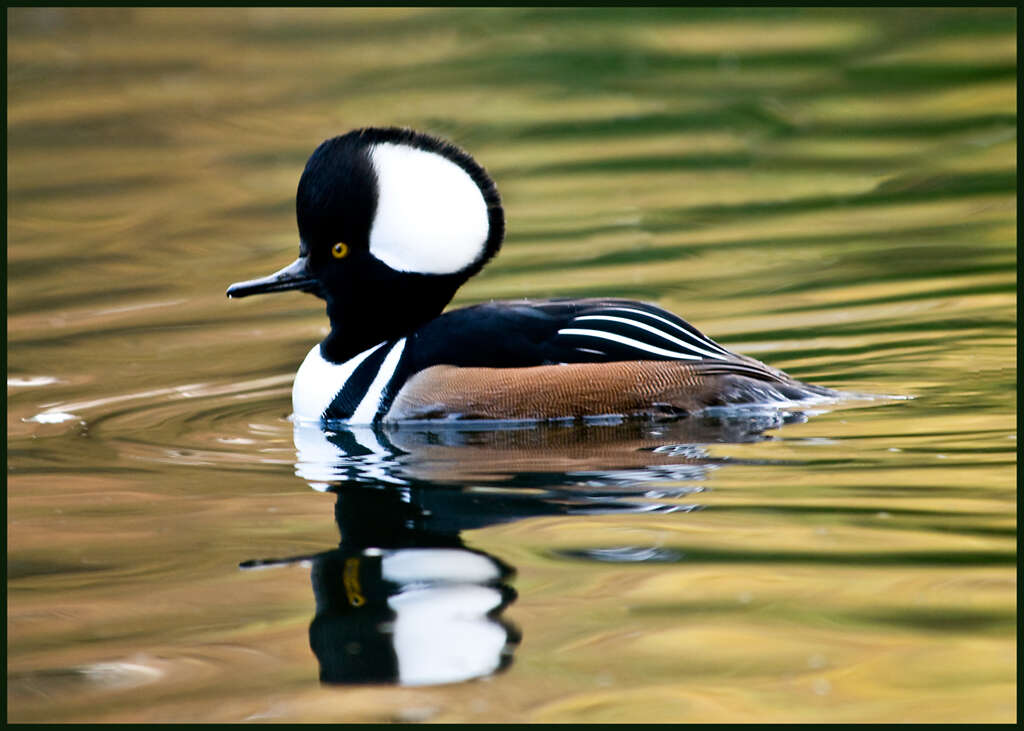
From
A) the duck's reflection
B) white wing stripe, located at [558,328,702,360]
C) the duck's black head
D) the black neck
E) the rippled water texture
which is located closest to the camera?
the rippled water texture

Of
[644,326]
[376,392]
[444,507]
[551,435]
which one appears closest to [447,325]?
[376,392]

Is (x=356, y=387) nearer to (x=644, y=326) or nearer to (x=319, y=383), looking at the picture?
(x=319, y=383)

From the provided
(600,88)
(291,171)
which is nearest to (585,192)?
(291,171)

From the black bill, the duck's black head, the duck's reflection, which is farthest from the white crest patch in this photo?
the duck's reflection

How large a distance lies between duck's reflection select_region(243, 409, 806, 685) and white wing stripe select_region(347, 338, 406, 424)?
6 centimetres

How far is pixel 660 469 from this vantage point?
6.02 m

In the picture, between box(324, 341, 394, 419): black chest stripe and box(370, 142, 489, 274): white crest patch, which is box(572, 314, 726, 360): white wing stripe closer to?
box(370, 142, 489, 274): white crest patch

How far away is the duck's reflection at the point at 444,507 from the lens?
14.7ft

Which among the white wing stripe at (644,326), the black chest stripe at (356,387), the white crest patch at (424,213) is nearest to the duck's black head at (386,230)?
the white crest patch at (424,213)

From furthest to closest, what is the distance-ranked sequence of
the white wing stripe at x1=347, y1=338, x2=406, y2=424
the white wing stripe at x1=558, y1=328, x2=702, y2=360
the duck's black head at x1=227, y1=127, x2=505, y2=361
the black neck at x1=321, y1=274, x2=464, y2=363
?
1. the black neck at x1=321, y1=274, x2=464, y2=363
2. the white wing stripe at x1=347, y1=338, x2=406, y2=424
3. the duck's black head at x1=227, y1=127, x2=505, y2=361
4. the white wing stripe at x1=558, y1=328, x2=702, y2=360

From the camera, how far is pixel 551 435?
6.72 metres

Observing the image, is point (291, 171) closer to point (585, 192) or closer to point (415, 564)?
point (585, 192)

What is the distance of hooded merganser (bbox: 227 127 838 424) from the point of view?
6785mm

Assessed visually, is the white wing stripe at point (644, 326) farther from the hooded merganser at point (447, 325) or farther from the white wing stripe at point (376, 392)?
the white wing stripe at point (376, 392)
